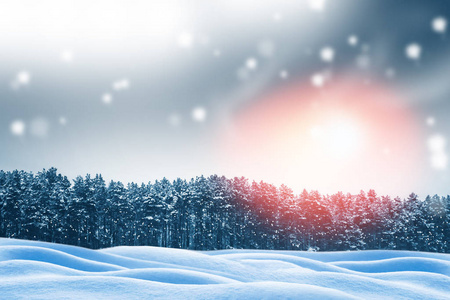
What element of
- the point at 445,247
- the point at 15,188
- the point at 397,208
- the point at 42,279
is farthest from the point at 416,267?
the point at 15,188

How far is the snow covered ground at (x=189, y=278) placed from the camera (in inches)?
518

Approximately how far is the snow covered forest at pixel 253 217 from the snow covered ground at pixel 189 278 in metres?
45.0

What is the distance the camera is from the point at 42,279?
14961 millimetres

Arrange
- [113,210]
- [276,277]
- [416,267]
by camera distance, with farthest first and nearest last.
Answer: [113,210], [416,267], [276,277]

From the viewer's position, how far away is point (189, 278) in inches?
746

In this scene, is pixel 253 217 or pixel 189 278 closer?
pixel 189 278

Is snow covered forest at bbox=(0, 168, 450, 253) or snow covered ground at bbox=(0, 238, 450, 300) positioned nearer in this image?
snow covered ground at bbox=(0, 238, 450, 300)

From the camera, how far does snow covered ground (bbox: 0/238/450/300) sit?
1316 cm

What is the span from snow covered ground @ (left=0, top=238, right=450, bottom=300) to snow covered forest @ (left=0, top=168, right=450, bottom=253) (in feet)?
148

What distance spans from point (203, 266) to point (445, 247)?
78837 millimetres

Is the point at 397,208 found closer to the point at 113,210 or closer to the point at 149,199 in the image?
the point at 149,199

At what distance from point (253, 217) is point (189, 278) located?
220 ft

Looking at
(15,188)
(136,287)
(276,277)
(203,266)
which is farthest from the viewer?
(15,188)

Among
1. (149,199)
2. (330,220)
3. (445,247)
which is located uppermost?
(149,199)
